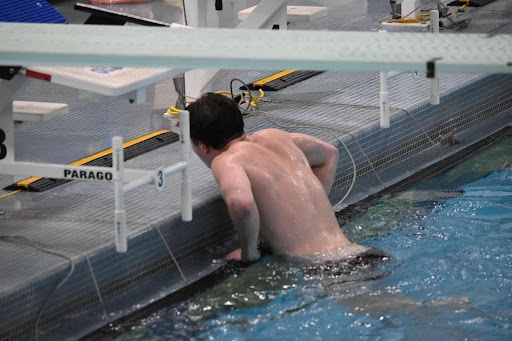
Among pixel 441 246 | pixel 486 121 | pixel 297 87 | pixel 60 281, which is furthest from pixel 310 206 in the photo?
pixel 486 121

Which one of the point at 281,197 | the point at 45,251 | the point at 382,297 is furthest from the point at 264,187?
the point at 45,251

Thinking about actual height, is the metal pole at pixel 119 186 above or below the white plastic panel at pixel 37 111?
below

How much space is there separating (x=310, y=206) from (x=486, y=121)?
2.93 meters

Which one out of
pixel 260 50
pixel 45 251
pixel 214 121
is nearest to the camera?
pixel 260 50

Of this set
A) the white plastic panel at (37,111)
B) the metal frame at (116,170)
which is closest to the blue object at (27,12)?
the white plastic panel at (37,111)

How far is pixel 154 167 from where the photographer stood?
532 centimetres

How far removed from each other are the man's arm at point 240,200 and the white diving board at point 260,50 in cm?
87

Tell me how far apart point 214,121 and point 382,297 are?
42.7 inches

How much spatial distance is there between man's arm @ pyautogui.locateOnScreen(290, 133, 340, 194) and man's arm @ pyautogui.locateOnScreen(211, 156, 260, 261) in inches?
20.9

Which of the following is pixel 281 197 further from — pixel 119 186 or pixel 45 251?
pixel 45 251

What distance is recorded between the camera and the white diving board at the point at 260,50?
3072 mm

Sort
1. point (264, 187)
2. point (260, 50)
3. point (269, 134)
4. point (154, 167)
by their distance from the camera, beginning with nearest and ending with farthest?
point (260, 50)
point (264, 187)
point (269, 134)
point (154, 167)

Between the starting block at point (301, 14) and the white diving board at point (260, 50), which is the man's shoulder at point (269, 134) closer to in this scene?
the white diving board at point (260, 50)

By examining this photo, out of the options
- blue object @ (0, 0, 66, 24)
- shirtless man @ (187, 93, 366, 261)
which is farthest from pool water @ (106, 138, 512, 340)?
blue object @ (0, 0, 66, 24)
